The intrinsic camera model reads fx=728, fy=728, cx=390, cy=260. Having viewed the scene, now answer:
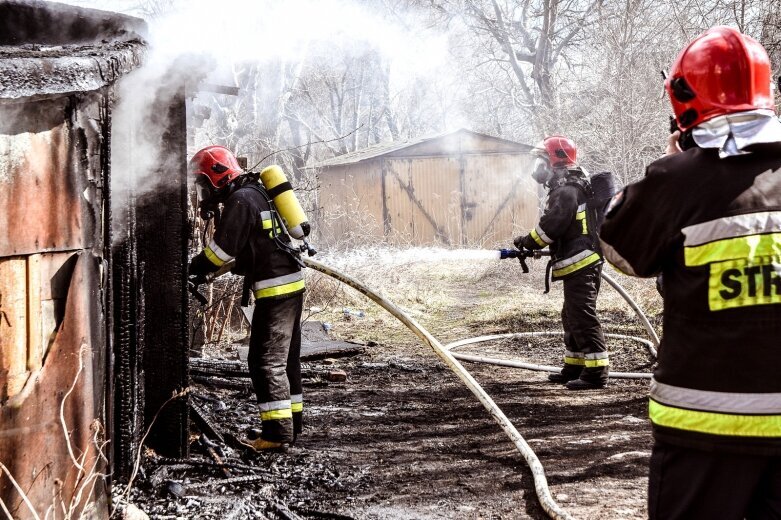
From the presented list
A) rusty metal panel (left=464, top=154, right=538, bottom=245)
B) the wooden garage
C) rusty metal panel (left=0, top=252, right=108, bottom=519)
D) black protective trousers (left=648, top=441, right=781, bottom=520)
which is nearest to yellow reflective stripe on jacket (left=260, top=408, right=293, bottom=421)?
rusty metal panel (left=0, top=252, right=108, bottom=519)

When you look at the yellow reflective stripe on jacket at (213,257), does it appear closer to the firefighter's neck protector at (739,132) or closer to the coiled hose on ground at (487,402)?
the coiled hose on ground at (487,402)

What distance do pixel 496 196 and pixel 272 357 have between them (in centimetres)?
1641

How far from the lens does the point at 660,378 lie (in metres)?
1.96

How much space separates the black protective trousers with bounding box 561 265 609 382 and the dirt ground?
0.66 ft

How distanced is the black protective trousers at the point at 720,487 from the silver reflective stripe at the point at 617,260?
1.56 feet

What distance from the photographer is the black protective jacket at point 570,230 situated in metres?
6.16

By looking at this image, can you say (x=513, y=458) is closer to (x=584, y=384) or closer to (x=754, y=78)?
(x=584, y=384)

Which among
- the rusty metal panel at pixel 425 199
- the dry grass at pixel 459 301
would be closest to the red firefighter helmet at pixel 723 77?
the dry grass at pixel 459 301

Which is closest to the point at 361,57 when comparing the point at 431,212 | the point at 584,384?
the point at 431,212

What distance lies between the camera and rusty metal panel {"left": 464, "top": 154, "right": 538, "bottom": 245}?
66.4 feet

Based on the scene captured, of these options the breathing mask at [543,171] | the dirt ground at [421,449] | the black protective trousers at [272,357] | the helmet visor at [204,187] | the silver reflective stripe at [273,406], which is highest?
the breathing mask at [543,171]

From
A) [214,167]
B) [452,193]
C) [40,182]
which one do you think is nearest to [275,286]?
[214,167]

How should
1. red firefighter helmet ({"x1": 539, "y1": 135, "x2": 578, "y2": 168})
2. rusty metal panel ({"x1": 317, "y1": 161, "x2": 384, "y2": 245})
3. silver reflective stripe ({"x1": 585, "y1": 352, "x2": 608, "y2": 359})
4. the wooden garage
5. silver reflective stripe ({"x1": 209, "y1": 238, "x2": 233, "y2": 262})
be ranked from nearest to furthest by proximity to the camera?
silver reflective stripe ({"x1": 209, "y1": 238, "x2": 233, "y2": 262}) → silver reflective stripe ({"x1": 585, "y1": 352, "x2": 608, "y2": 359}) → red firefighter helmet ({"x1": 539, "y1": 135, "x2": 578, "y2": 168}) → the wooden garage → rusty metal panel ({"x1": 317, "y1": 161, "x2": 384, "y2": 245})

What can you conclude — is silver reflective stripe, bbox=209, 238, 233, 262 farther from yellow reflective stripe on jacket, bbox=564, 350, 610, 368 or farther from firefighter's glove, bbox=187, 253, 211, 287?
yellow reflective stripe on jacket, bbox=564, 350, 610, 368
